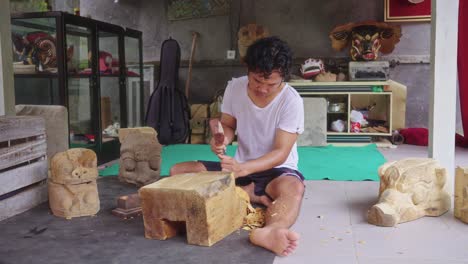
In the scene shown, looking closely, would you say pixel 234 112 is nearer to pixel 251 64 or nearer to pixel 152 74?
pixel 251 64

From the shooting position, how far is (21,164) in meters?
3.23

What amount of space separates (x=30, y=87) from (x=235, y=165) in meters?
2.75

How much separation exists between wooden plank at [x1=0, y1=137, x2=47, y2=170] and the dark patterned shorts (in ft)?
3.82

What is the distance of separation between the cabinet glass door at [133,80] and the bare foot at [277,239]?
3654 millimetres

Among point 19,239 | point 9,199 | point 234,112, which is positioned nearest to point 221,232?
point 234,112

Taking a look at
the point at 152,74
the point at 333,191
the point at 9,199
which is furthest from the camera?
the point at 152,74

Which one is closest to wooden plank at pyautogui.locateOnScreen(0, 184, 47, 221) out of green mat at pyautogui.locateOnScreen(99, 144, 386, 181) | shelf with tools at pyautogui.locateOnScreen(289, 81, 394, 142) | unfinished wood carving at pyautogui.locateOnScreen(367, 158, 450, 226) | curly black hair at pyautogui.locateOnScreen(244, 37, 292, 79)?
green mat at pyautogui.locateOnScreen(99, 144, 386, 181)

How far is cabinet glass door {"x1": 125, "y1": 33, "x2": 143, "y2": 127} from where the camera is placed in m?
5.71

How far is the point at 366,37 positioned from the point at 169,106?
8.80 feet

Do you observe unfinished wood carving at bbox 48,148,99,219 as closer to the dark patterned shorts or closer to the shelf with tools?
the dark patterned shorts

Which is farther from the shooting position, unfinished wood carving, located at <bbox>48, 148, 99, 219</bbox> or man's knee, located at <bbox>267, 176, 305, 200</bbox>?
unfinished wood carving, located at <bbox>48, 148, 99, 219</bbox>

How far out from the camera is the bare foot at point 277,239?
2336 mm

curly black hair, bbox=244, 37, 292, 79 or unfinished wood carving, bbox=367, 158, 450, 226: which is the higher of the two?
curly black hair, bbox=244, 37, 292, 79

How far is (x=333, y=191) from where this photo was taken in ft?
12.4
